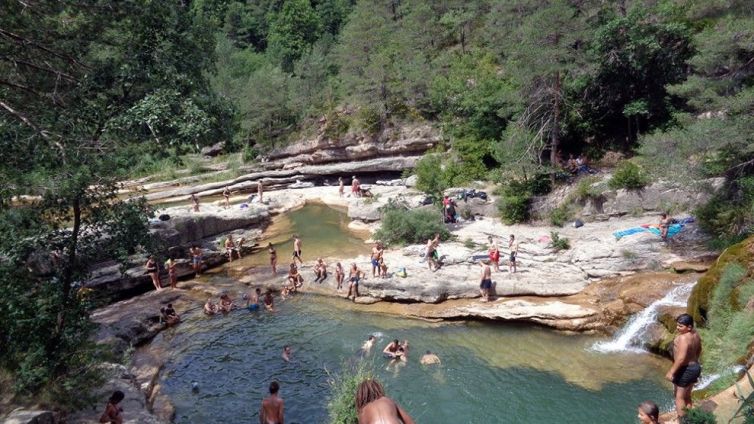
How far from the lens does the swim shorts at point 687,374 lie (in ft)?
22.5

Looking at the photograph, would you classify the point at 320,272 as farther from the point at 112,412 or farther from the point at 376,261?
the point at 112,412

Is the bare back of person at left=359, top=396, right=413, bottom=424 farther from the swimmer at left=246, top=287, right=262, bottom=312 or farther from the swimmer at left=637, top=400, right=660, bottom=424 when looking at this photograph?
the swimmer at left=246, top=287, right=262, bottom=312

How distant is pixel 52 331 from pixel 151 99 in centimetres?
432

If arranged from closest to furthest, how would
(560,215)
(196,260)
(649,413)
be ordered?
(649,413) < (196,260) < (560,215)

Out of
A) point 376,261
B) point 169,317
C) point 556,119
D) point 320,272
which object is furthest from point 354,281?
point 556,119

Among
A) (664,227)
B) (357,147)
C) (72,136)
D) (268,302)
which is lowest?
(268,302)

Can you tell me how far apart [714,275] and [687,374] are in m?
5.06

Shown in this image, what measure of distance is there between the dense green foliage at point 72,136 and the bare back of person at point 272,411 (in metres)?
3.12

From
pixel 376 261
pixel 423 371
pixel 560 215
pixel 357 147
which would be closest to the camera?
pixel 423 371

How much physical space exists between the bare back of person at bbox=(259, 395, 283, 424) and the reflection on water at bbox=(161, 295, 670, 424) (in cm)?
155

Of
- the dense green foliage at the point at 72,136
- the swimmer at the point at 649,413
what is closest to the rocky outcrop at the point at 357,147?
the dense green foliage at the point at 72,136

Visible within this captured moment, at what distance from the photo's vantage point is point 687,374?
6887 millimetres

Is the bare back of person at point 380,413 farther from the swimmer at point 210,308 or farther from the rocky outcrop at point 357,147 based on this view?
the rocky outcrop at point 357,147

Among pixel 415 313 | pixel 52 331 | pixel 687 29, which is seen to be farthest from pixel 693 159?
pixel 52 331
